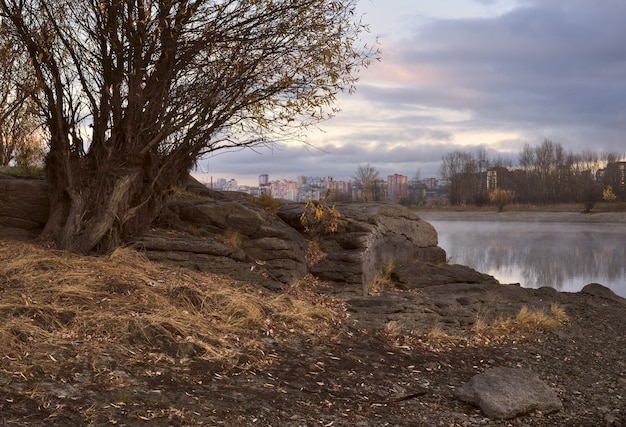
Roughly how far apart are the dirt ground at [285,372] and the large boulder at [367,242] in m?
2.34

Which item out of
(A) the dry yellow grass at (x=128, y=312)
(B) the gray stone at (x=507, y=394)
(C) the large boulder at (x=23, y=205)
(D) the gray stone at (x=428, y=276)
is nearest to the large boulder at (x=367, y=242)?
(D) the gray stone at (x=428, y=276)

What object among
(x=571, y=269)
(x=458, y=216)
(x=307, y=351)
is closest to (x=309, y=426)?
(x=307, y=351)

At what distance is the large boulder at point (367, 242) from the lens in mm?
12273

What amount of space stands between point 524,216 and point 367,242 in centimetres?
4896

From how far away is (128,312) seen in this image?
7320 mm

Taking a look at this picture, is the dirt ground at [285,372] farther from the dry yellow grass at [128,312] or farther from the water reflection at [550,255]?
the water reflection at [550,255]

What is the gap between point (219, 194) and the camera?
1416 centimetres

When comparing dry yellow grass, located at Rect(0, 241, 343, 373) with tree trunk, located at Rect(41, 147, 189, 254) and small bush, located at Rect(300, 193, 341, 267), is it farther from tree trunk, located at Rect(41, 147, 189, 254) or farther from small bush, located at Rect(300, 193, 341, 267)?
small bush, located at Rect(300, 193, 341, 267)

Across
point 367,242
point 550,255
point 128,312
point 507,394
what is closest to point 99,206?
point 128,312

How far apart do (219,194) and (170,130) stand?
11.6 ft

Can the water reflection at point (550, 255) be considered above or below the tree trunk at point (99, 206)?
below

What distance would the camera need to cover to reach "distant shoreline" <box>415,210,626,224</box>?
52.9 meters

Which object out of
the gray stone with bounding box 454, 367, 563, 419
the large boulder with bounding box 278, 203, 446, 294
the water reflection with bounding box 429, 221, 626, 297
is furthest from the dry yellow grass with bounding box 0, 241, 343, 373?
the water reflection with bounding box 429, 221, 626, 297

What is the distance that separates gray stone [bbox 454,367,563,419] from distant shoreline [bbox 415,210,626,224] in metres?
45.2
